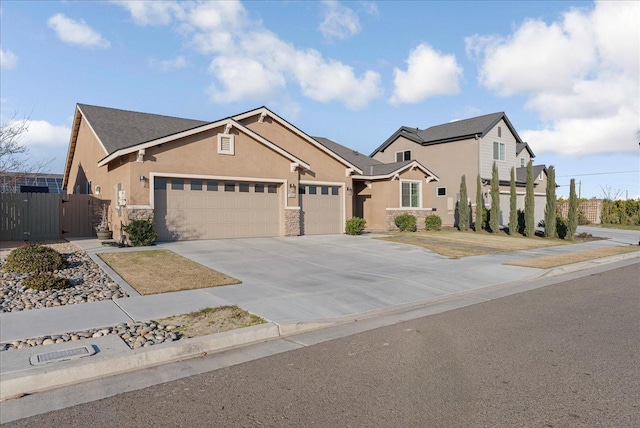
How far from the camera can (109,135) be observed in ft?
63.5

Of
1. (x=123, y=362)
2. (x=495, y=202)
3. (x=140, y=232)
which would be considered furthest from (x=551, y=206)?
(x=123, y=362)

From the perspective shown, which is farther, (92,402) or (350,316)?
(350,316)

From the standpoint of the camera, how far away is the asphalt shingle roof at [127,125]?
1902 centimetres

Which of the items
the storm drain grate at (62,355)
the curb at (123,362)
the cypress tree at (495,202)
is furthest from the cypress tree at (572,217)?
the storm drain grate at (62,355)

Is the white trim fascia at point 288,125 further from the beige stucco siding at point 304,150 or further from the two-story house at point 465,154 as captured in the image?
the two-story house at point 465,154

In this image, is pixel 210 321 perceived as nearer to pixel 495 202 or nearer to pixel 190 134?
pixel 190 134

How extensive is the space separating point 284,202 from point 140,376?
1543cm

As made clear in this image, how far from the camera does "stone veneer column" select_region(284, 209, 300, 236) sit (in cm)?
2005

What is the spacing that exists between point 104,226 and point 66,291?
10.8 meters

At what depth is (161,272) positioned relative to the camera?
34.8ft

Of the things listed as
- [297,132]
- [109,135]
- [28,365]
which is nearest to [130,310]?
[28,365]

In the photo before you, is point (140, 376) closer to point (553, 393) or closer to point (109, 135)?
point (553, 393)

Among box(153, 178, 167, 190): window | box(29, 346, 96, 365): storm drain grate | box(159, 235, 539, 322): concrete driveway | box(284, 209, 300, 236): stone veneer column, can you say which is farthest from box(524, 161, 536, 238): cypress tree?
box(29, 346, 96, 365): storm drain grate

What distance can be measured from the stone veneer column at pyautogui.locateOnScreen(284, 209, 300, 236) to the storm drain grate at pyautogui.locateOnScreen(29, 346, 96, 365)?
48.5ft
